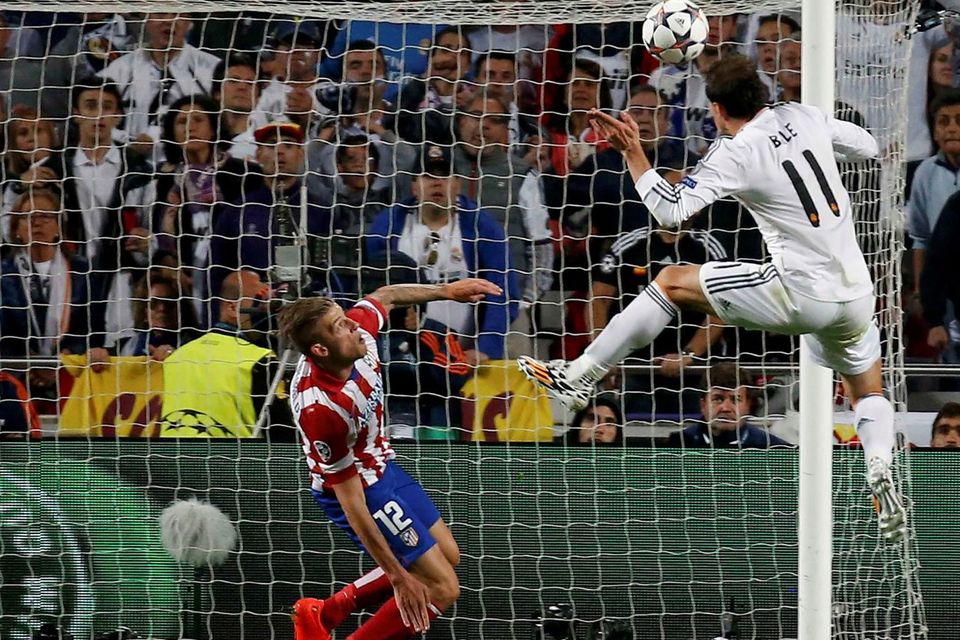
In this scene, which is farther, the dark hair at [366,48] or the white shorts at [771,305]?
the dark hair at [366,48]

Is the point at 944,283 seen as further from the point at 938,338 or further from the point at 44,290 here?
the point at 44,290

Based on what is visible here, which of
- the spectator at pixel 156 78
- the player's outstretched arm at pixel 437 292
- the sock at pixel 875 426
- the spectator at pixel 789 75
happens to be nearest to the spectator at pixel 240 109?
the spectator at pixel 156 78

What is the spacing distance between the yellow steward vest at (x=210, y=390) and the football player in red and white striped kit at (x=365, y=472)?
98 centimetres

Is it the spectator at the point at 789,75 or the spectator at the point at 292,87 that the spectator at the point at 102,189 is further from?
the spectator at the point at 789,75

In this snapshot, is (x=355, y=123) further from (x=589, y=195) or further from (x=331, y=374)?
(x=331, y=374)

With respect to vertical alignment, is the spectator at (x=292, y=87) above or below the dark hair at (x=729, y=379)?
above

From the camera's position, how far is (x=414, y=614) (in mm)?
5578

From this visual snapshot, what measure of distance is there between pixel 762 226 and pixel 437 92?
2.67 m

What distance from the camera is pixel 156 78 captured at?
7.62 m

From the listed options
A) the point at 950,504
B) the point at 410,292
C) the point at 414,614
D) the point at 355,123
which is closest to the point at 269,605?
the point at 414,614

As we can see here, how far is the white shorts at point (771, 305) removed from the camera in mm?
5129

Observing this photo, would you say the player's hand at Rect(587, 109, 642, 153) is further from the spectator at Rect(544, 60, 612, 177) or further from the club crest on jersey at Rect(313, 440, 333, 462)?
the spectator at Rect(544, 60, 612, 177)

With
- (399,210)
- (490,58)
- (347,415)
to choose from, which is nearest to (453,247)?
(399,210)

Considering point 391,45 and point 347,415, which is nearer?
point 347,415
